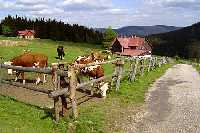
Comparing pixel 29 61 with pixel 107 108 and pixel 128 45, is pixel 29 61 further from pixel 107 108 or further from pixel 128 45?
pixel 128 45

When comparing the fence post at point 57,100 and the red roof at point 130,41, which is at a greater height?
the fence post at point 57,100

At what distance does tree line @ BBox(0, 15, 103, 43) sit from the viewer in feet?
481

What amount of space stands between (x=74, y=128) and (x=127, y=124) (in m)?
1.88

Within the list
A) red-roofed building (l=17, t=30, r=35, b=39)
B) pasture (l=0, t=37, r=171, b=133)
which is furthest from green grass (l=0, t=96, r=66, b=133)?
Result: red-roofed building (l=17, t=30, r=35, b=39)

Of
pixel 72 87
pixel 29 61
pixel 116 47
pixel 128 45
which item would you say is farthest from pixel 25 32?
pixel 72 87

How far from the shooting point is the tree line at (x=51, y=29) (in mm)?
146500

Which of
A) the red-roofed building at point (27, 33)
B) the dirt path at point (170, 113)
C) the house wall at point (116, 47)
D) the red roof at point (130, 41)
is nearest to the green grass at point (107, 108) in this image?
the dirt path at point (170, 113)

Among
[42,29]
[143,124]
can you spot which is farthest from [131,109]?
[42,29]

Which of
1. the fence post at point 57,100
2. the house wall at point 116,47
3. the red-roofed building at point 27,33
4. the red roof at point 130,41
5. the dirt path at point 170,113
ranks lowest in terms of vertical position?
the house wall at point 116,47

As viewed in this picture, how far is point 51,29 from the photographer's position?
148875 millimetres

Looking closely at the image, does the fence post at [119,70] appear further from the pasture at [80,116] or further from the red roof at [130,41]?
the red roof at [130,41]

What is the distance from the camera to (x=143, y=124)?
43.8ft

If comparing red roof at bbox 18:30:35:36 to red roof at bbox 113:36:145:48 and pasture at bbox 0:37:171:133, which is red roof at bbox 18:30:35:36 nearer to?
red roof at bbox 113:36:145:48

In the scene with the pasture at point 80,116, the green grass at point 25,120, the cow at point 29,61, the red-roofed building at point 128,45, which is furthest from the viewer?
the red-roofed building at point 128,45
